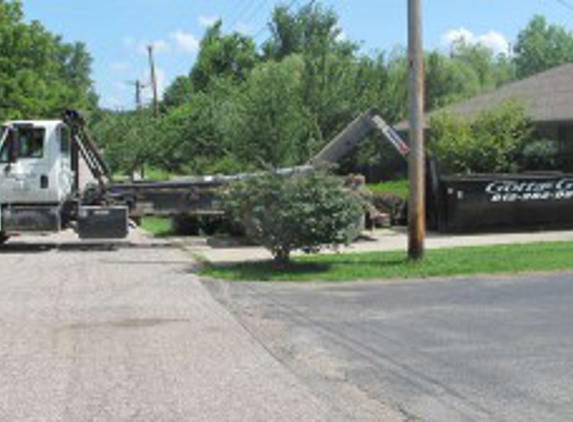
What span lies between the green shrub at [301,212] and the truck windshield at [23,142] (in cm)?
731

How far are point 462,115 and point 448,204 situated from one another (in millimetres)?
12983

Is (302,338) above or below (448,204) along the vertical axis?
below

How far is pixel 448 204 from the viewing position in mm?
26000

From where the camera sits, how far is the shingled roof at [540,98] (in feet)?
112

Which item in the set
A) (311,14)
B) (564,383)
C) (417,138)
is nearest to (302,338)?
(564,383)

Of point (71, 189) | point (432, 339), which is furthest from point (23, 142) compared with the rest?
point (432, 339)

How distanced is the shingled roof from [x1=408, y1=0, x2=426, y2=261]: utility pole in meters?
14.7

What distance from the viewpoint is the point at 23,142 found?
24500 millimetres

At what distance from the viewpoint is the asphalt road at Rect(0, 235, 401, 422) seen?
787cm

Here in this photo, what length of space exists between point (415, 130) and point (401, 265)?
2385mm

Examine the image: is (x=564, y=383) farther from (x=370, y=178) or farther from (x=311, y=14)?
(x=311, y=14)

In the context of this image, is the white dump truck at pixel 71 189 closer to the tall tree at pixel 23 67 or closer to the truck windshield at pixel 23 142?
the truck windshield at pixel 23 142

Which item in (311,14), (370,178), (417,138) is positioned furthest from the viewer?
(311,14)

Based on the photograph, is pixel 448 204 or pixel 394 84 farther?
pixel 394 84
